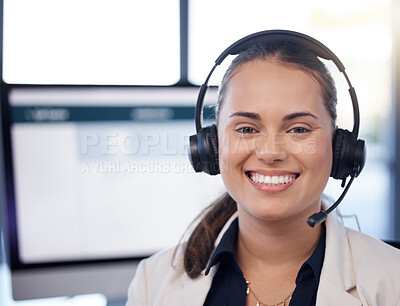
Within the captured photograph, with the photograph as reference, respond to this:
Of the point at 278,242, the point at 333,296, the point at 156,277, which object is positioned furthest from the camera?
the point at 156,277

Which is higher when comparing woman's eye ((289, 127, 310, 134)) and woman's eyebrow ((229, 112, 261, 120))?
woman's eyebrow ((229, 112, 261, 120))

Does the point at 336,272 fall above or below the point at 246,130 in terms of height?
below

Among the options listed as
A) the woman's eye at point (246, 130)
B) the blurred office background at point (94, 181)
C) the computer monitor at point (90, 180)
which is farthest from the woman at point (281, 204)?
the computer monitor at point (90, 180)

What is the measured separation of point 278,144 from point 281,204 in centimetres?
14

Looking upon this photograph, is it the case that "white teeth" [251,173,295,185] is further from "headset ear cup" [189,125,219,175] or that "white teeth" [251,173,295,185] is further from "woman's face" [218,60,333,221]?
"headset ear cup" [189,125,219,175]

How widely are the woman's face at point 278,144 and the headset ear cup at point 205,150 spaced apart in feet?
0.17

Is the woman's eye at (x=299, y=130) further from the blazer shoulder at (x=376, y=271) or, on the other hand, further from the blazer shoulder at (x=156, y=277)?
the blazer shoulder at (x=156, y=277)

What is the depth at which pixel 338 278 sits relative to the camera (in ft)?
3.05

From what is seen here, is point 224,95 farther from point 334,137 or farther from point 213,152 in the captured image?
point 334,137

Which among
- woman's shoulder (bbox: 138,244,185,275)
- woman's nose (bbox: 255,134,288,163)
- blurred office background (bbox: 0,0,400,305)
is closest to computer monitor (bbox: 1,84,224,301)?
blurred office background (bbox: 0,0,400,305)

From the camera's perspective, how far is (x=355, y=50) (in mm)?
2648

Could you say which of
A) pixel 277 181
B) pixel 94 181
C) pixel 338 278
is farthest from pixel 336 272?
pixel 94 181

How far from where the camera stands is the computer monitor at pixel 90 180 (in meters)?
1.21

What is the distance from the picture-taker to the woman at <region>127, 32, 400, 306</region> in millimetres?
926
